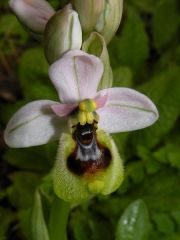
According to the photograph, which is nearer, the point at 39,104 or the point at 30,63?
the point at 39,104

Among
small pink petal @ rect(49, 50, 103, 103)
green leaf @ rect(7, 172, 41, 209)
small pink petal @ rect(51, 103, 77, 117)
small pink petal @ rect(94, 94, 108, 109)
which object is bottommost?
green leaf @ rect(7, 172, 41, 209)

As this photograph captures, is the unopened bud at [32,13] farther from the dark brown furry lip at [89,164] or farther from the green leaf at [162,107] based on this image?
the green leaf at [162,107]

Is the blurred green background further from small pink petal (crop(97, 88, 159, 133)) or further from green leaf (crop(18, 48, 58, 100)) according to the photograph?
small pink petal (crop(97, 88, 159, 133))

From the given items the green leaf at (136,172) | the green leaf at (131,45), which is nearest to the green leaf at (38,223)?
the green leaf at (136,172)

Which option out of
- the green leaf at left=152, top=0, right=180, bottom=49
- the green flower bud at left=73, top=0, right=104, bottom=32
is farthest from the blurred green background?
the green flower bud at left=73, top=0, right=104, bottom=32

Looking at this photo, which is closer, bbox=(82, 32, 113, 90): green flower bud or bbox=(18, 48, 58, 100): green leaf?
bbox=(82, 32, 113, 90): green flower bud

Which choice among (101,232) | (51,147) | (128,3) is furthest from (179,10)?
(101,232)

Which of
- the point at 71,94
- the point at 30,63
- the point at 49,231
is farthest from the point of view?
the point at 30,63

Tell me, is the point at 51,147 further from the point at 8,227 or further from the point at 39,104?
the point at 39,104
